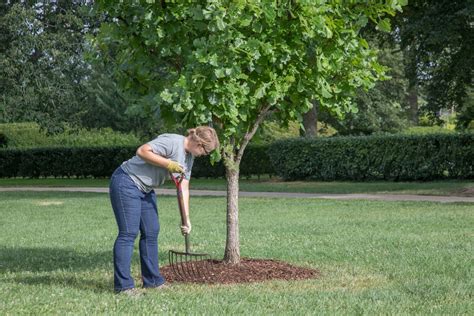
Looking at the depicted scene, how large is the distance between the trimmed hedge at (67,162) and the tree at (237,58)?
24.1 meters

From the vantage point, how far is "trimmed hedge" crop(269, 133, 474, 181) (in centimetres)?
2488

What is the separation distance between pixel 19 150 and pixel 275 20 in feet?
103

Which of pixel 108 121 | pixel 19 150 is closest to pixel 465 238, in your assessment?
pixel 19 150

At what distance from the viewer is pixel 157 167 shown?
7281 mm

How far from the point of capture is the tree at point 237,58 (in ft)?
25.0

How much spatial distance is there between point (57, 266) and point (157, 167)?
278cm

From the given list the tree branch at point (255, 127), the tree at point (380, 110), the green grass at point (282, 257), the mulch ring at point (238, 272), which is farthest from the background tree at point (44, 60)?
the tree at point (380, 110)

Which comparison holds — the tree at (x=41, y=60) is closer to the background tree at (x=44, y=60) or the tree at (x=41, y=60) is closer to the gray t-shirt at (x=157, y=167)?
the background tree at (x=44, y=60)

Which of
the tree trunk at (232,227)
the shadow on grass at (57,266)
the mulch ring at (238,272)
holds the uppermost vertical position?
the tree trunk at (232,227)

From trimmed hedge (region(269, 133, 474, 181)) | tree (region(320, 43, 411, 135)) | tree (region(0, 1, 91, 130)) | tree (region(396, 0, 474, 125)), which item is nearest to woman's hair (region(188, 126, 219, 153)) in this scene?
tree (region(396, 0, 474, 125))

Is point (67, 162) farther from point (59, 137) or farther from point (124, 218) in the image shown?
point (124, 218)

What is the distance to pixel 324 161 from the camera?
28328 millimetres

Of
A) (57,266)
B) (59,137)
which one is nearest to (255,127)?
(57,266)

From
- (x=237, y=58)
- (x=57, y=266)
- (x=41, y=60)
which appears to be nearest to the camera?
(x=237, y=58)
